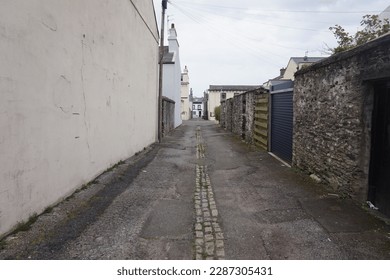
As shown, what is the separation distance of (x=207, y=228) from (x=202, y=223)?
0.23m

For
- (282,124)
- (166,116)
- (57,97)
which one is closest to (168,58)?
(166,116)

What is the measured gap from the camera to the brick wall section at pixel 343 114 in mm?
5238

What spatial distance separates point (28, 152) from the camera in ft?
14.5

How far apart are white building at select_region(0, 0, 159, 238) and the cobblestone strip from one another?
8.35 ft

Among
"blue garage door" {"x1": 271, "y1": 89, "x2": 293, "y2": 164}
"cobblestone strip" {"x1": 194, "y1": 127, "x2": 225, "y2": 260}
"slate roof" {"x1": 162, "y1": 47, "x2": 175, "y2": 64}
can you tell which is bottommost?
"cobblestone strip" {"x1": 194, "y1": 127, "x2": 225, "y2": 260}

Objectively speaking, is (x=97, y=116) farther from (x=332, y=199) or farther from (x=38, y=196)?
(x=332, y=199)

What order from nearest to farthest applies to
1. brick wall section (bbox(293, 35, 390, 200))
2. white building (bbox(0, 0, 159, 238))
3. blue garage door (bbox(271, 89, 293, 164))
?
white building (bbox(0, 0, 159, 238)) < brick wall section (bbox(293, 35, 390, 200)) < blue garage door (bbox(271, 89, 293, 164))

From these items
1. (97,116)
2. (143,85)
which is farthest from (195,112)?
(97,116)

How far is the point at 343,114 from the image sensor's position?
19.4 ft

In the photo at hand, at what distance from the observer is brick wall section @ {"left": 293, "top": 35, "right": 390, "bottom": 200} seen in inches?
206

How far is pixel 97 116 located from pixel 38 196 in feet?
9.85

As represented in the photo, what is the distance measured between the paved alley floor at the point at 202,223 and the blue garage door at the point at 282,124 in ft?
7.75

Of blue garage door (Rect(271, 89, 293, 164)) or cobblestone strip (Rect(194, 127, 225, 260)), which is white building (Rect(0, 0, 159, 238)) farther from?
blue garage door (Rect(271, 89, 293, 164))

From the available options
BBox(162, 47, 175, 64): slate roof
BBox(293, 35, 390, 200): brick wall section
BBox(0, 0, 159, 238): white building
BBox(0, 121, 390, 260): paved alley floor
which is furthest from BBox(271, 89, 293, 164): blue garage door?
BBox(162, 47, 175, 64): slate roof
